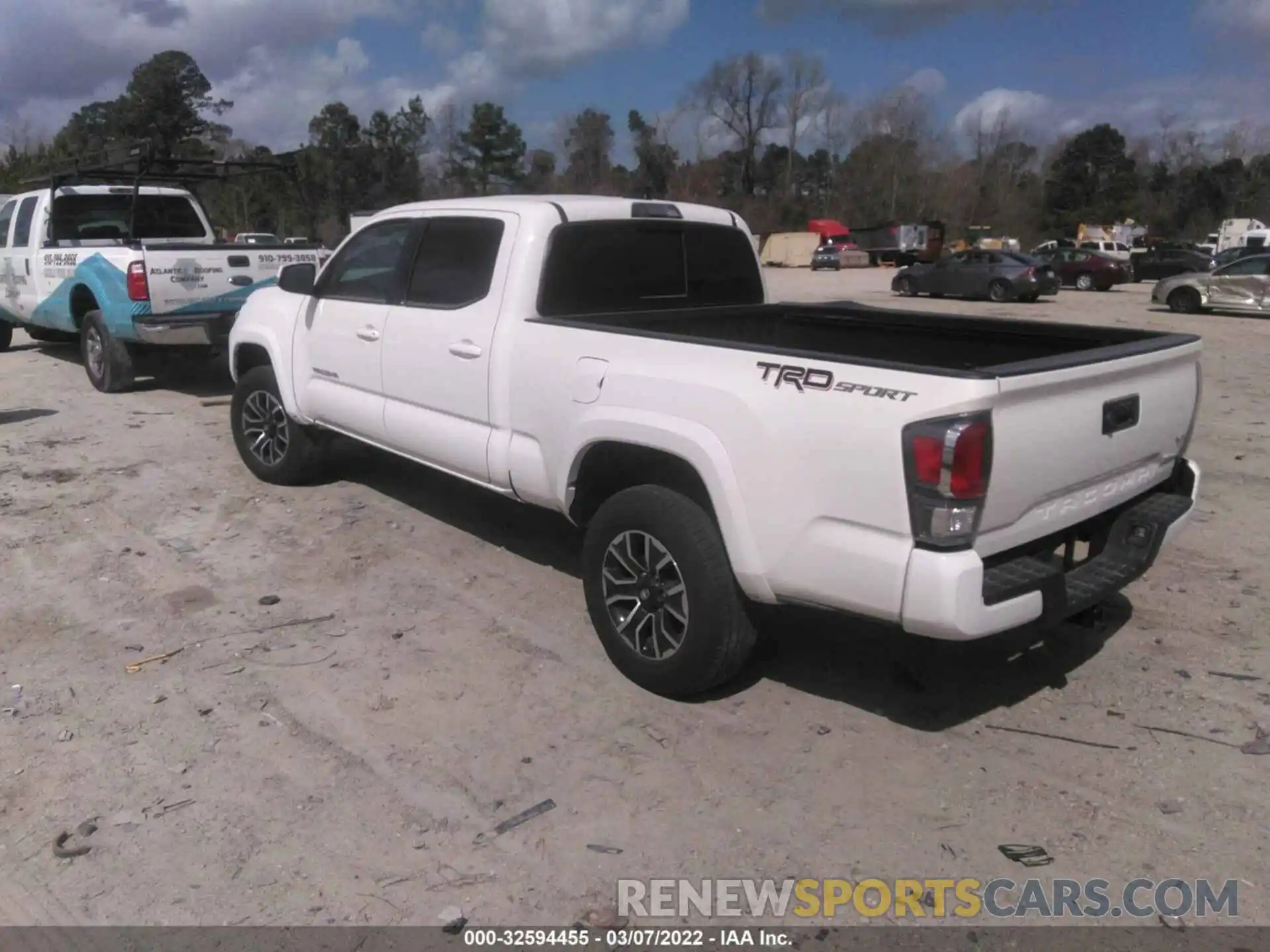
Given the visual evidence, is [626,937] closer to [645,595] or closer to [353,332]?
[645,595]

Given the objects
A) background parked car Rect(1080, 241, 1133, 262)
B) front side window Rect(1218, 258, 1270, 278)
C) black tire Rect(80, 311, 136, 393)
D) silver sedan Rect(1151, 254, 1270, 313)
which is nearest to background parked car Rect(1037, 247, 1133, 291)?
background parked car Rect(1080, 241, 1133, 262)

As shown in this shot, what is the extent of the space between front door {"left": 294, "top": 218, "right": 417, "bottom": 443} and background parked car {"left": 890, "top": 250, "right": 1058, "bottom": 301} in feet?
79.4

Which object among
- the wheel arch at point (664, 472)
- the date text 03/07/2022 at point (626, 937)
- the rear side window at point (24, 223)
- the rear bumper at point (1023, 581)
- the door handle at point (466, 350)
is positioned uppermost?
the rear side window at point (24, 223)

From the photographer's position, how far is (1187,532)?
613cm

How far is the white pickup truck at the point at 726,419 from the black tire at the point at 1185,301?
69.3 ft

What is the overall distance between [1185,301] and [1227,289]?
966 millimetres

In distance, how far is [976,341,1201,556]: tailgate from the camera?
10.4 feet

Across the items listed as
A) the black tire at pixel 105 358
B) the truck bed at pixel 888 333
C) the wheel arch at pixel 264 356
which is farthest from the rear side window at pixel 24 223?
the truck bed at pixel 888 333

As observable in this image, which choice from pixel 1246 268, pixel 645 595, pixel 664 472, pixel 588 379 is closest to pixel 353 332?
pixel 588 379

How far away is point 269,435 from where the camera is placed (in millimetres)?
6840

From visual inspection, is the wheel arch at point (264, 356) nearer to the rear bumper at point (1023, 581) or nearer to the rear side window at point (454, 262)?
the rear side window at point (454, 262)

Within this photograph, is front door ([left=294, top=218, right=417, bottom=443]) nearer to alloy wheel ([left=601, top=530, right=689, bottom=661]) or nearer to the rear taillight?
alloy wheel ([left=601, top=530, right=689, bottom=661])

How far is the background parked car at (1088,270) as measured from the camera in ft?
106

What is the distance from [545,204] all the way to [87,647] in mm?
2915
